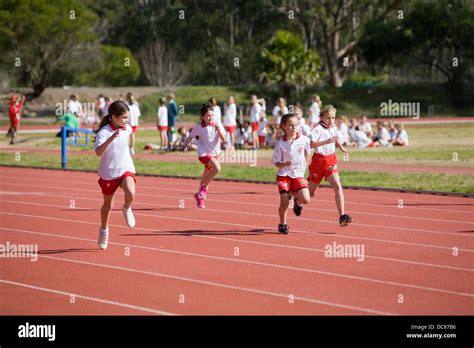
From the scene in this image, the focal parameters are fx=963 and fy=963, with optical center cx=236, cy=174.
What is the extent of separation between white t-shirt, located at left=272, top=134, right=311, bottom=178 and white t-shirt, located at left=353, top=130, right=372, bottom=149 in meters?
17.9

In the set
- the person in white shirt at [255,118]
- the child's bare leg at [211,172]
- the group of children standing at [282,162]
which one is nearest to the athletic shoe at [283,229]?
the group of children standing at [282,162]

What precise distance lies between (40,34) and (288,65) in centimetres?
1610

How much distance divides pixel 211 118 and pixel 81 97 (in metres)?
47.7

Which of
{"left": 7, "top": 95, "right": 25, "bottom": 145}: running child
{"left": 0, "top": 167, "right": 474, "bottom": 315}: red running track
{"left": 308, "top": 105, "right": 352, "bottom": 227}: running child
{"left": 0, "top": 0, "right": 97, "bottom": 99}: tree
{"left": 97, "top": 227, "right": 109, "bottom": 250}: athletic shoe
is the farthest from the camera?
{"left": 0, "top": 0, "right": 97, "bottom": 99}: tree

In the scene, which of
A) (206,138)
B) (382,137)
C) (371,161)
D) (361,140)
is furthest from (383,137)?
(206,138)

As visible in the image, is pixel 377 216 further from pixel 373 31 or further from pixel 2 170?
pixel 373 31

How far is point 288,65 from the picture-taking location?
2478 inches

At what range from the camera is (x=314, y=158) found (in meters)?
13.9

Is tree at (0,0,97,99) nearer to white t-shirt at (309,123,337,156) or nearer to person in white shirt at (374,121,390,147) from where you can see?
person in white shirt at (374,121,390,147)

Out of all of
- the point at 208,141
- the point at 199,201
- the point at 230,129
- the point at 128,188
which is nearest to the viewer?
the point at 128,188

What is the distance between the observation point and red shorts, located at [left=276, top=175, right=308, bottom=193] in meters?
12.9

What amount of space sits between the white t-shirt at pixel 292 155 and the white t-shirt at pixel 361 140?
1793cm

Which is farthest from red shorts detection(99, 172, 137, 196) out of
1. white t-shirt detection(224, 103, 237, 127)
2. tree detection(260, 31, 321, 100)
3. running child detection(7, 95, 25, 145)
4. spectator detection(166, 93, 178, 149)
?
tree detection(260, 31, 321, 100)

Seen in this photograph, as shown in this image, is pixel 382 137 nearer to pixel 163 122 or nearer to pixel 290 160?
pixel 163 122
